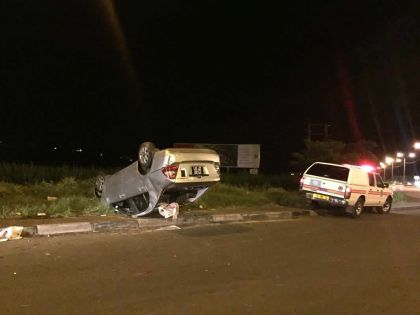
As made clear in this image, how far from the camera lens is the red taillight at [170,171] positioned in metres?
11.3

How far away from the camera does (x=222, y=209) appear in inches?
647

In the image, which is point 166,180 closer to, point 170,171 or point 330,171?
point 170,171

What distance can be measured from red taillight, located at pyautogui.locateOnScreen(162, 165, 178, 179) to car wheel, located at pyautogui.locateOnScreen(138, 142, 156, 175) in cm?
54

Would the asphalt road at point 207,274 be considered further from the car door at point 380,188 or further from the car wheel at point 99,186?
the car door at point 380,188

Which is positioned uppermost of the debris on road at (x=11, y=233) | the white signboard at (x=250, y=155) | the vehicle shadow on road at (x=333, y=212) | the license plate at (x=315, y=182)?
the white signboard at (x=250, y=155)

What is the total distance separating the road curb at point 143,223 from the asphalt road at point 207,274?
43 cm

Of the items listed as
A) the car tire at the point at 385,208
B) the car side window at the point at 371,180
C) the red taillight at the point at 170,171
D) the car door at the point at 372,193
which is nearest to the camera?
the red taillight at the point at 170,171

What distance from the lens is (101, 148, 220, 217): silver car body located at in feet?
37.3

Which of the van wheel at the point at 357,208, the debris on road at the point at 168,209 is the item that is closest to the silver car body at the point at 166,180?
the debris on road at the point at 168,209

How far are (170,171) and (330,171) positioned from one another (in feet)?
30.4

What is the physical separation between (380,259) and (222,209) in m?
6.98

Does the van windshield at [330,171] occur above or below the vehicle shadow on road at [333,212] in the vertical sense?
above

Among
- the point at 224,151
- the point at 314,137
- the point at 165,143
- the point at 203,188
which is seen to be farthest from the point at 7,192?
the point at 165,143

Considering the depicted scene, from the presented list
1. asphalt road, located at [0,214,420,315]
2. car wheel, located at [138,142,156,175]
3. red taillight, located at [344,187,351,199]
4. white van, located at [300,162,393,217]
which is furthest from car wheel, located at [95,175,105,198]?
red taillight, located at [344,187,351,199]
